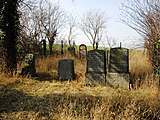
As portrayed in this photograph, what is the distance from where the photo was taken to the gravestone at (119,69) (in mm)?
10453

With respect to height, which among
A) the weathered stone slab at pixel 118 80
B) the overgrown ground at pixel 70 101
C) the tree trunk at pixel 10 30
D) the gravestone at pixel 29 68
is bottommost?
the overgrown ground at pixel 70 101

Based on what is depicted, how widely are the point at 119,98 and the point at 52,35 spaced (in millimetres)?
20812

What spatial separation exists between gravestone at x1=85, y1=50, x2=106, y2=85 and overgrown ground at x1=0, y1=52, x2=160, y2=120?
17.3 inches

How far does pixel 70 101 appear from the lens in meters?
6.86

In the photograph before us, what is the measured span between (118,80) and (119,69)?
0.46 meters

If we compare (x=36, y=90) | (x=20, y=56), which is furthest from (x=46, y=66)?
(x=36, y=90)

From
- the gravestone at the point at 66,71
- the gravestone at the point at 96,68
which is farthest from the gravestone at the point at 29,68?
the gravestone at the point at 96,68

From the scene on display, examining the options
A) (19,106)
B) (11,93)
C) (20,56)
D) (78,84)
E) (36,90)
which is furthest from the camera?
Result: (20,56)

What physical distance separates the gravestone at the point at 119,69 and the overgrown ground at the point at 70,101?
647mm

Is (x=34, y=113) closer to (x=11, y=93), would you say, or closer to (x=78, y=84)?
(x=11, y=93)

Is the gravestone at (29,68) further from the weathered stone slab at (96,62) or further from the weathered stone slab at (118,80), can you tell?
the weathered stone slab at (118,80)

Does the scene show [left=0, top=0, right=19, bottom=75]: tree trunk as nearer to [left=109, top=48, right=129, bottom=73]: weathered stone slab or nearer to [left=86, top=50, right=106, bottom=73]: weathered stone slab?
[left=86, top=50, right=106, bottom=73]: weathered stone slab

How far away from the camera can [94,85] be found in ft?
34.7

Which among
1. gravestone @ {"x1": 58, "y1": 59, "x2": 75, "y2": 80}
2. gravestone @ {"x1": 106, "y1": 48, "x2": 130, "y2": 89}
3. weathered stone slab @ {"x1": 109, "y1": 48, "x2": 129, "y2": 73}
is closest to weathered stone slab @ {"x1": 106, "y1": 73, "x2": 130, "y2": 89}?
gravestone @ {"x1": 106, "y1": 48, "x2": 130, "y2": 89}
